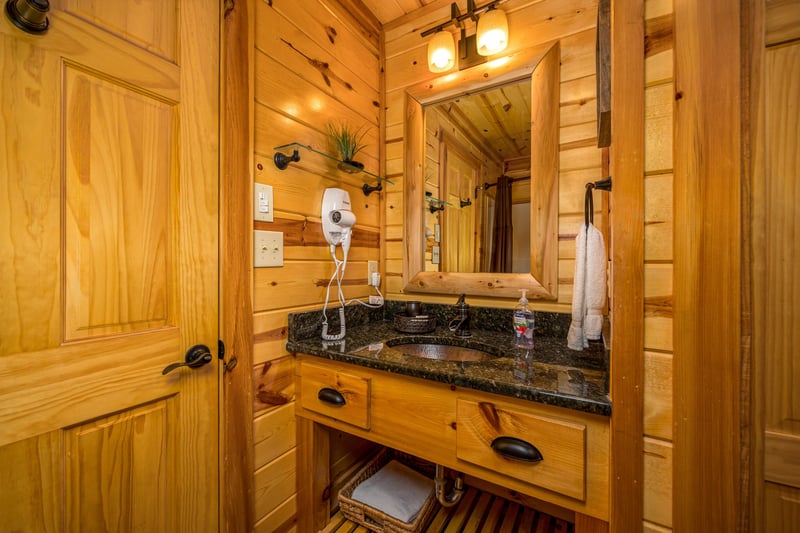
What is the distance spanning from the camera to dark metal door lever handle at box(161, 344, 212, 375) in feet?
2.82

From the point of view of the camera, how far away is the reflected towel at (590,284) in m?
0.92

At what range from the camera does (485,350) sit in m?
1.16

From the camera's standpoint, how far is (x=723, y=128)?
1.77ft

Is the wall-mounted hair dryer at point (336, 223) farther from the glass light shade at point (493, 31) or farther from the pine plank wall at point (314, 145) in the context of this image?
the glass light shade at point (493, 31)

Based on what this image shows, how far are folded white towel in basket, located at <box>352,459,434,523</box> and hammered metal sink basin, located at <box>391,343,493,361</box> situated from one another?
23.2 inches

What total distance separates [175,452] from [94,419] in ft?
0.76

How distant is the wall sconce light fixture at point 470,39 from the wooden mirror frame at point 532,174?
52 mm

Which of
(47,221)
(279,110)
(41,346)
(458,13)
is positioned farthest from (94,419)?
(458,13)

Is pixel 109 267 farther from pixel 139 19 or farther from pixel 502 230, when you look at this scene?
pixel 502 230

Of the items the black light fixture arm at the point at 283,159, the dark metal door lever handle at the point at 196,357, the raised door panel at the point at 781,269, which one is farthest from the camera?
the black light fixture arm at the point at 283,159

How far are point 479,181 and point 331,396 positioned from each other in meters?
1.14

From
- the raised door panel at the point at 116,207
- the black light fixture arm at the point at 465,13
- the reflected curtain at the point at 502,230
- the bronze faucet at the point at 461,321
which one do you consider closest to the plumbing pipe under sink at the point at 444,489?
the bronze faucet at the point at 461,321

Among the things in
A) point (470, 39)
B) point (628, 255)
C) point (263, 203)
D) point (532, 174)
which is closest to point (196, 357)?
point (263, 203)

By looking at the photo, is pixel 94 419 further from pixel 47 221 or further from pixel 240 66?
pixel 240 66
